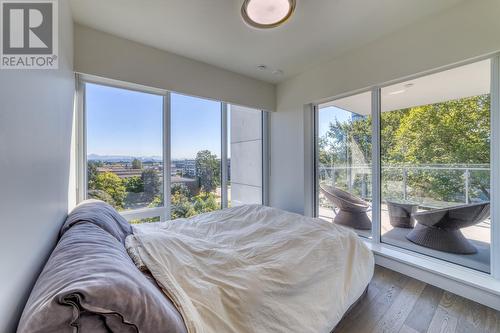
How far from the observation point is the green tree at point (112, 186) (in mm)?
2543

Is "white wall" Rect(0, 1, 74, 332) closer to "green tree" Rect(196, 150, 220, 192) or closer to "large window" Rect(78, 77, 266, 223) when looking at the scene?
"large window" Rect(78, 77, 266, 223)

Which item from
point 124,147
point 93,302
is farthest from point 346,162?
point 93,302

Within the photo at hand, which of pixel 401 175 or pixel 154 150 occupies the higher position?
pixel 154 150

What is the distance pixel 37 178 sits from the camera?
3.56ft

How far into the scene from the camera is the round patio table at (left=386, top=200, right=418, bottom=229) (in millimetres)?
2479

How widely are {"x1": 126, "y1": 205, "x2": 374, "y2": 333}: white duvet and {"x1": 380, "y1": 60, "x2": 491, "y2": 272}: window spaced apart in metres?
1.04

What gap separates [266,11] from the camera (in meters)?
1.73

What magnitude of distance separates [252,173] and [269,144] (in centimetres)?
62

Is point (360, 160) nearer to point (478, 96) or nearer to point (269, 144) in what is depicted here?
point (478, 96)

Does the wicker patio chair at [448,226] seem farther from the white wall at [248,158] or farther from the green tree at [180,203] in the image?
the green tree at [180,203]

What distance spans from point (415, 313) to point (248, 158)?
2.96 m

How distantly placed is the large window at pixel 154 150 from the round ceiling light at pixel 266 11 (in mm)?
1636

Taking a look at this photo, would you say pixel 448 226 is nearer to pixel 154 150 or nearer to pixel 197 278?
pixel 197 278

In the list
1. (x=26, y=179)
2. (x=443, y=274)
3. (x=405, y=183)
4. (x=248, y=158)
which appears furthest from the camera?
(x=248, y=158)
